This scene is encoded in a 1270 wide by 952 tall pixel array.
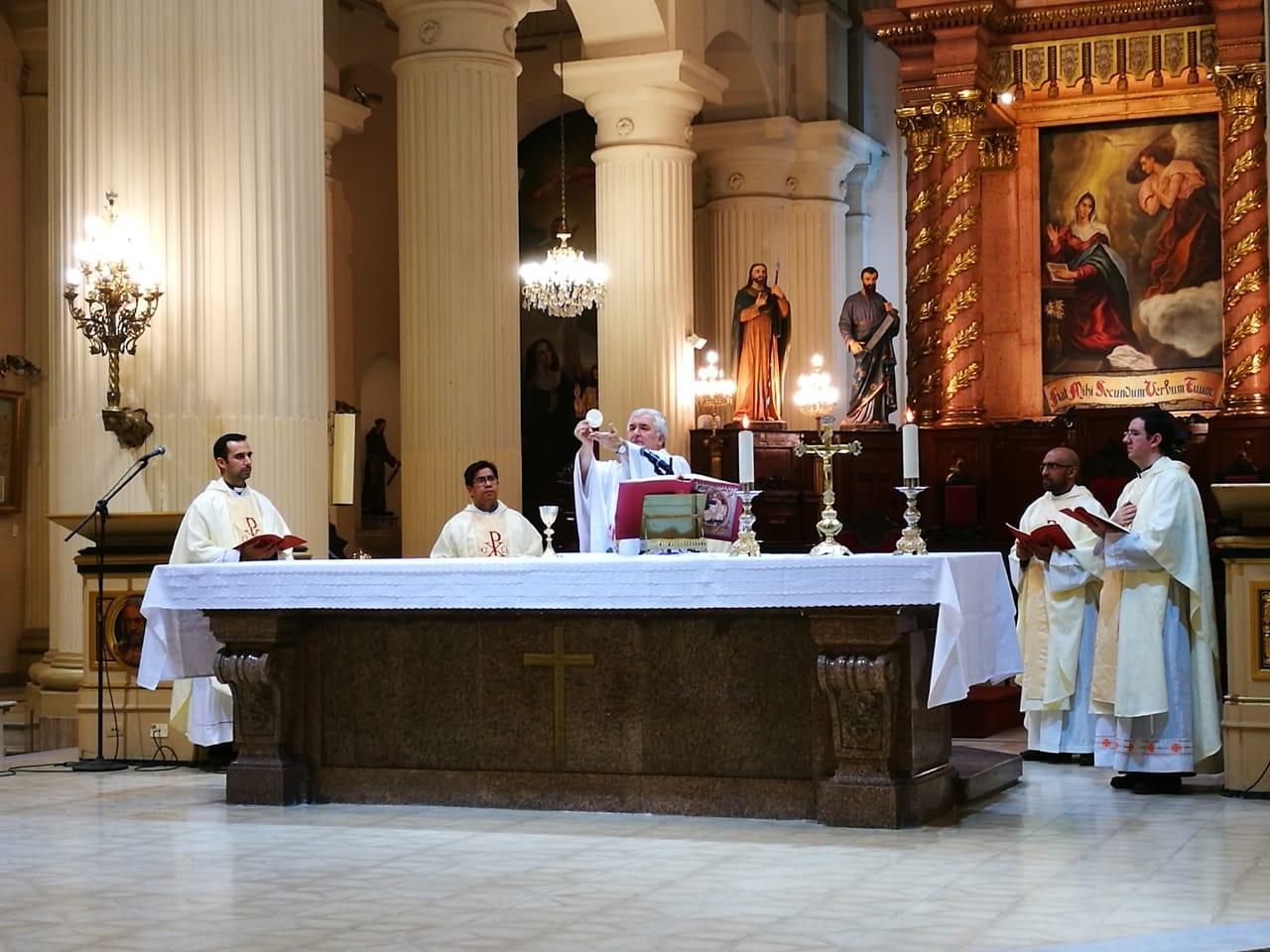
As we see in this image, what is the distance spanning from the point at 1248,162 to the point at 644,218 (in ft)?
18.7

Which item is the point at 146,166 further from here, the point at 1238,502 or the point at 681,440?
the point at 681,440

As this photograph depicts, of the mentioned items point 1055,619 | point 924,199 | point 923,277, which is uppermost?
Result: point 924,199

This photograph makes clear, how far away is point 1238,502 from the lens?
8.35 m

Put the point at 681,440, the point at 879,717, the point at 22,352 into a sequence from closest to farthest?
the point at 879,717
the point at 22,352
the point at 681,440

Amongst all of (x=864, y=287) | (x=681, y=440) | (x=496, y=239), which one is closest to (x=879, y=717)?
(x=496, y=239)

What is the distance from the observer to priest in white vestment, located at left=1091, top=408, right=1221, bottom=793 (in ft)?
28.8

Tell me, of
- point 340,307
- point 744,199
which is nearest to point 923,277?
point 744,199

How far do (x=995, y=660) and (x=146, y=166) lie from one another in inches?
207

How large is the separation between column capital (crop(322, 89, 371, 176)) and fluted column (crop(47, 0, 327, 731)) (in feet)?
28.0

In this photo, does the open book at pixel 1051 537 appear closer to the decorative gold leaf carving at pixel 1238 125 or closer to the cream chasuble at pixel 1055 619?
the cream chasuble at pixel 1055 619

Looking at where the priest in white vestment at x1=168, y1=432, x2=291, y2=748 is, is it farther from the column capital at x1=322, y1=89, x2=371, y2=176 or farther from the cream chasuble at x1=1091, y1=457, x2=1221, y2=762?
the column capital at x1=322, y1=89, x2=371, y2=176

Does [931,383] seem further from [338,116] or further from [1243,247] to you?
[338,116]

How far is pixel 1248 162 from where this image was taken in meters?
17.8

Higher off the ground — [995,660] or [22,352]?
[22,352]
